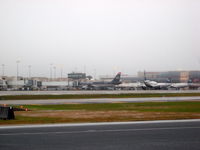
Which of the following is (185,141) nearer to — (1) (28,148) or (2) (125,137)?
(2) (125,137)

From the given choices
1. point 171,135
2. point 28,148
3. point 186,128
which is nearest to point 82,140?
point 28,148

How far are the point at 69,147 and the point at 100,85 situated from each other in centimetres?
10758

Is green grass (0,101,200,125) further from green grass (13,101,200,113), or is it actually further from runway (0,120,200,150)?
runway (0,120,200,150)

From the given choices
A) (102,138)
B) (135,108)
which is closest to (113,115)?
(135,108)

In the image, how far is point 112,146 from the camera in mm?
13094

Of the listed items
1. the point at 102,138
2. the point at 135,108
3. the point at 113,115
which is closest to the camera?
the point at 102,138

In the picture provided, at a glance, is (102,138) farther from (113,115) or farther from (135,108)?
(135,108)

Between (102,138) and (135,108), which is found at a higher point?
(102,138)

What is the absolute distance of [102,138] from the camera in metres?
15.1

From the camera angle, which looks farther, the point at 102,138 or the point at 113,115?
the point at 113,115

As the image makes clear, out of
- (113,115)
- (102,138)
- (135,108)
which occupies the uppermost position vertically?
(102,138)

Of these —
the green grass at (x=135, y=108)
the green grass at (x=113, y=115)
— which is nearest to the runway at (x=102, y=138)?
the green grass at (x=113, y=115)

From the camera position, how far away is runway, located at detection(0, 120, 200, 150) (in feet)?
43.1

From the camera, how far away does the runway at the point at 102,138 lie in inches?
517
